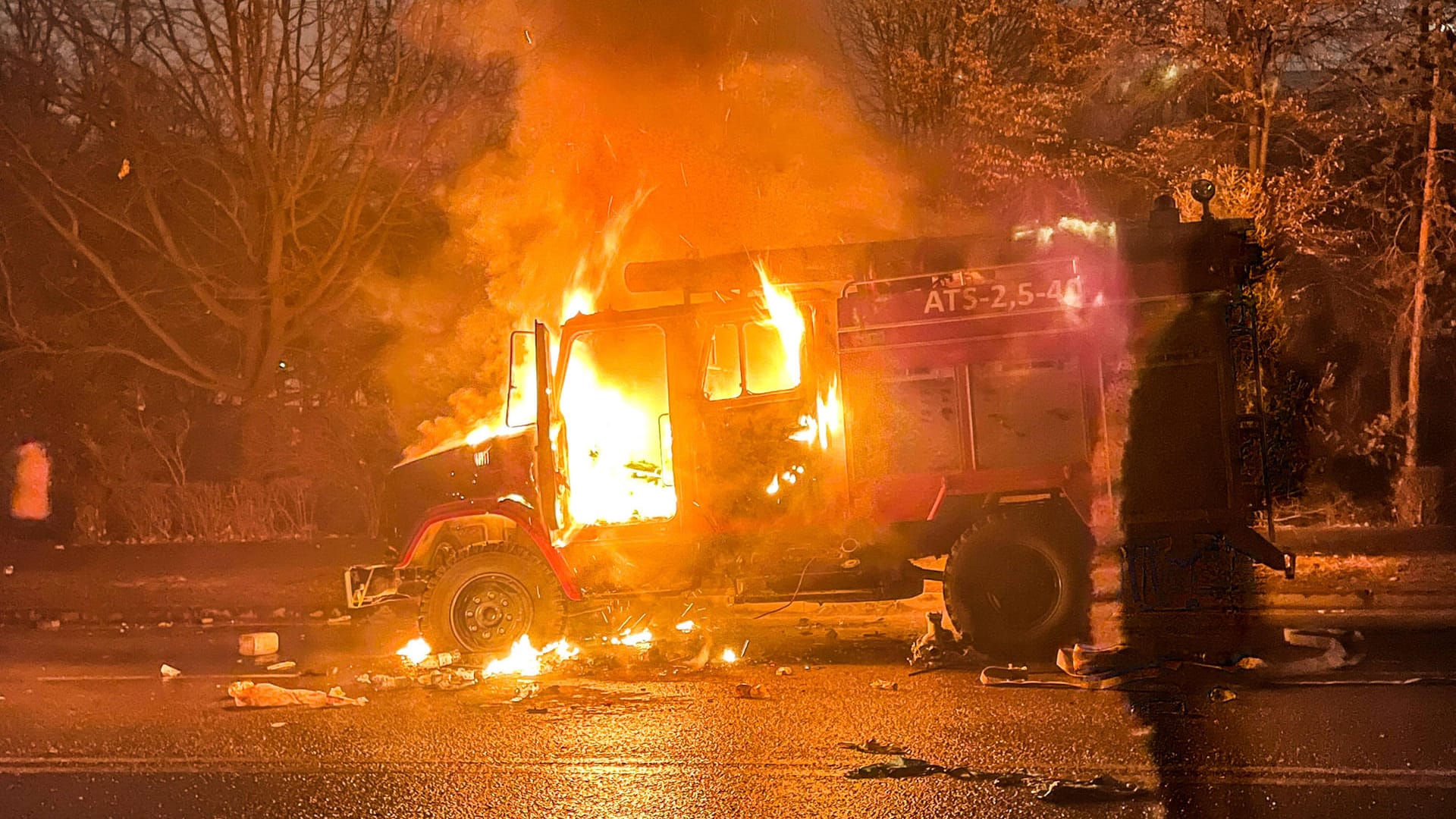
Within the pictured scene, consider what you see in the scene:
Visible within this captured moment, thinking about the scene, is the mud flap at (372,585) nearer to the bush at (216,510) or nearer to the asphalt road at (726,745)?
the asphalt road at (726,745)

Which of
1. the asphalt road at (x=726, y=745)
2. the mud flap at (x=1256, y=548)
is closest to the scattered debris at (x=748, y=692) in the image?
the asphalt road at (x=726, y=745)

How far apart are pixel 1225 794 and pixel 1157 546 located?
10.7 ft

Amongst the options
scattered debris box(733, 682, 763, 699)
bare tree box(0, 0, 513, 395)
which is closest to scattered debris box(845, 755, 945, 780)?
scattered debris box(733, 682, 763, 699)

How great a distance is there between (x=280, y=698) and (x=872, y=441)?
397cm

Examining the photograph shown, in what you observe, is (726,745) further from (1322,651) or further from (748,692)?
(1322,651)

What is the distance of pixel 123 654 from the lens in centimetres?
1064

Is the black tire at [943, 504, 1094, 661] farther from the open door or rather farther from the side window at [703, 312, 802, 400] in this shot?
the open door

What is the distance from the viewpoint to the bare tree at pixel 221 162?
19.0m

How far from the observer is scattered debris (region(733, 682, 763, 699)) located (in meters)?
7.77

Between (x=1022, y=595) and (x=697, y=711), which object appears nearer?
(x=697, y=711)

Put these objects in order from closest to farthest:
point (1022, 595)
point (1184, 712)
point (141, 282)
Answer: point (1184, 712) < point (1022, 595) < point (141, 282)

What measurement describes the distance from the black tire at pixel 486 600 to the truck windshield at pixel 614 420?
526mm

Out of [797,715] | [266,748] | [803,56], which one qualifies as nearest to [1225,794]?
[797,715]

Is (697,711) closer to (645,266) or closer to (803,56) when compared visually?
(645,266)
